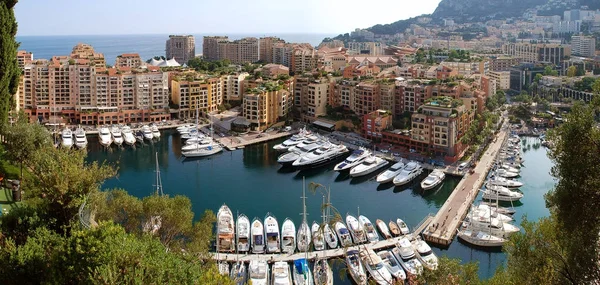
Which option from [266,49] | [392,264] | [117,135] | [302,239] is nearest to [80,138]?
[117,135]

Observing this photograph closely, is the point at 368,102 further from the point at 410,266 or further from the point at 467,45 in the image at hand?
the point at 467,45

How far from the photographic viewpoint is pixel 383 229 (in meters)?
9.55

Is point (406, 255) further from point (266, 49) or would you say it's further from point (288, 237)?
point (266, 49)

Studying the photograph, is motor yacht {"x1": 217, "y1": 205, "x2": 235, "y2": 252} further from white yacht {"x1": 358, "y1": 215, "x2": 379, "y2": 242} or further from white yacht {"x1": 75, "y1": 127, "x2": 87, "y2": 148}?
white yacht {"x1": 75, "y1": 127, "x2": 87, "y2": 148}

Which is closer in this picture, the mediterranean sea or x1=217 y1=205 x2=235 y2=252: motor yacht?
x1=217 y1=205 x2=235 y2=252: motor yacht

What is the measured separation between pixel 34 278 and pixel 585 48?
3590 cm

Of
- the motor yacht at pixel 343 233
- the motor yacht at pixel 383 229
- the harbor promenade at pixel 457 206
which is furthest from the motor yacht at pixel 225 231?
the harbor promenade at pixel 457 206

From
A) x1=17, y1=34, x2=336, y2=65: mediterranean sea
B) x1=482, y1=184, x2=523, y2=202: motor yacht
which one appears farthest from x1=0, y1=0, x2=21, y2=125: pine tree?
x1=17, y1=34, x2=336, y2=65: mediterranean sea

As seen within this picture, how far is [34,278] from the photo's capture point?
14.6 feet

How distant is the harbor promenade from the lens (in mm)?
9362

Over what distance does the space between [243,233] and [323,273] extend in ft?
6.13

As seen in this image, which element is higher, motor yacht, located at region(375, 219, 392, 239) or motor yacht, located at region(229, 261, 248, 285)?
motor yacht, located at region(375, 219, 392, 239)

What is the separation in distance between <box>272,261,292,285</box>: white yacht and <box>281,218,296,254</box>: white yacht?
710 millimetres

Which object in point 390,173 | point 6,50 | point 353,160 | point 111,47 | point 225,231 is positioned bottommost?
point 225,231
